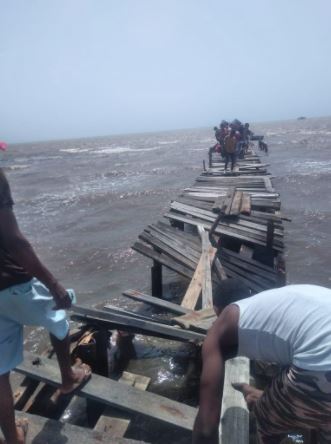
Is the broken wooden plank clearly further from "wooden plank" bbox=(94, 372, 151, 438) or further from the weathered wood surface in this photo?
the weathered wood surface

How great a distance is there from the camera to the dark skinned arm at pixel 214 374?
78.8 inches

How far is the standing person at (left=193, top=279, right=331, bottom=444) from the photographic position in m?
2.01

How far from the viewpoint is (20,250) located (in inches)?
102

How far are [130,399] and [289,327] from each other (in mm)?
1741

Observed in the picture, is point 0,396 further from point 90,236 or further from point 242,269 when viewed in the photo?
point 90,236

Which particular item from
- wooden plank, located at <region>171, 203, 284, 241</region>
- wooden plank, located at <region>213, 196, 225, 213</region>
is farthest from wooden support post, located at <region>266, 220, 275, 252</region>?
wooden plank, located at <region>213, 196, 225, 213</region>

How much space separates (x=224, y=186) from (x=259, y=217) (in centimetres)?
387

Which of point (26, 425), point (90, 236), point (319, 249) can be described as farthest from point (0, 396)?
point (90, 236)

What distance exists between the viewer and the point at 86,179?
32.0 metres

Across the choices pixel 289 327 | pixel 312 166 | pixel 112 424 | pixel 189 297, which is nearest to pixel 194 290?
pixel 189 297

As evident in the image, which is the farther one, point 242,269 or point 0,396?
point 242,269

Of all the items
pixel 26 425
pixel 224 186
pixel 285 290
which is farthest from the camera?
pixel 224 186

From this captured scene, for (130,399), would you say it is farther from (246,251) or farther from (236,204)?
(236,204)

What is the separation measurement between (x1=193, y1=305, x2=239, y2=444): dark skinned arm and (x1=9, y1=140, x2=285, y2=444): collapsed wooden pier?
0.31 m
